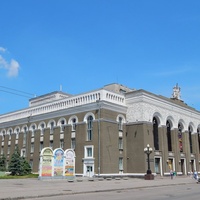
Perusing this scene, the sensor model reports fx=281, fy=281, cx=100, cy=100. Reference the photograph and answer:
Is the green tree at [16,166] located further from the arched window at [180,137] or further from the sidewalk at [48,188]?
the arched window at [180,137]

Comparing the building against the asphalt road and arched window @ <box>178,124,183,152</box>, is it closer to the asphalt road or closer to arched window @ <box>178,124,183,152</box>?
arched window @ <box>178,124,183,152</box>

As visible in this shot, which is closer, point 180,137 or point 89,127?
point 89,127

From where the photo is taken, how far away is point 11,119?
173 ft

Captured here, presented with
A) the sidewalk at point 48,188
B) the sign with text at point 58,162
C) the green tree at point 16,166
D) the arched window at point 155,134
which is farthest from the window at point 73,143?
the sidewalk at point 48,188

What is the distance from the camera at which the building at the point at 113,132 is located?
37.6m

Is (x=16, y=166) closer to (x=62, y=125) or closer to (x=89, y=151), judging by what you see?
(x=62, y=125)

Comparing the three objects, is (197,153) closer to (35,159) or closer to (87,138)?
(87,138)

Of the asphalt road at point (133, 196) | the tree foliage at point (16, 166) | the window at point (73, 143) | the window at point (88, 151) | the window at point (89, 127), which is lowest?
the asphalt road at point (133, 196)

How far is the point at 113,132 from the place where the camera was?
1519 inches

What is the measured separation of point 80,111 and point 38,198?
1010 inches

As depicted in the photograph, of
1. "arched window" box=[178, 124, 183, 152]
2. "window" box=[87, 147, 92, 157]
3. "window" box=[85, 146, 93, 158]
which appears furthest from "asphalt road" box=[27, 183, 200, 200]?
"arched window" box=[178, 124, 183, 152]

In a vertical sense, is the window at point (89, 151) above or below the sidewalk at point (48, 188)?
above

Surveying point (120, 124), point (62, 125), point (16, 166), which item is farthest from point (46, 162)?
point (120, 124)

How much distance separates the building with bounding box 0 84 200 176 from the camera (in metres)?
37.6
